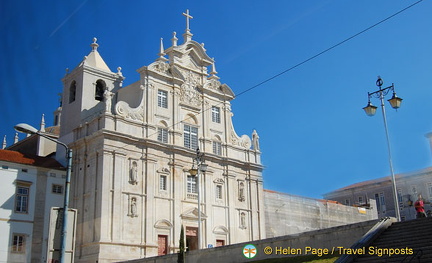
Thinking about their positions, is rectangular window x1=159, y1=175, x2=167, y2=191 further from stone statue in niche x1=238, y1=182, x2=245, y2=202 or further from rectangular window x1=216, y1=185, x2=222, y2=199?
stone statue in niche x1=238, y1=182, x2=245, y2=202

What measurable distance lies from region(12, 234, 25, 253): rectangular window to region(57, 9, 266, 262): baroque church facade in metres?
3.64

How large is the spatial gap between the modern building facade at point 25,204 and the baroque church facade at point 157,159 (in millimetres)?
1984

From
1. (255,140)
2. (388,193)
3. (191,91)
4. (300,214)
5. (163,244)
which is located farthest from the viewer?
(388,193)

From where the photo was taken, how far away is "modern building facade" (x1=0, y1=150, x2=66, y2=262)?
117ft

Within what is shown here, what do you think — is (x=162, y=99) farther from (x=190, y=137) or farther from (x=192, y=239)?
(x=192, y=239)

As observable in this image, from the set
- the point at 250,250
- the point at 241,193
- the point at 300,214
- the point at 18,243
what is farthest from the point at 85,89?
the point at 300,214

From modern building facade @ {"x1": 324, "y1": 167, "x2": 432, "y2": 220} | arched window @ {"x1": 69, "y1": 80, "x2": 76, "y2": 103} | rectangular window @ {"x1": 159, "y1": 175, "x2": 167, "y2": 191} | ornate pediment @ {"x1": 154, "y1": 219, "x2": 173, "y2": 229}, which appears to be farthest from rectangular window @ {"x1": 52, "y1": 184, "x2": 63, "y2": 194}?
modern building facade @ {"x1": 324, "y1": 167, "x2": 432, "y2": 220}

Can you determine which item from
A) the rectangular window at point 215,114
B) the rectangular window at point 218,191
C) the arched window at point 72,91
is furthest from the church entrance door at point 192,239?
the arched window at point 72,91

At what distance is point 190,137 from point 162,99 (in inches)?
156

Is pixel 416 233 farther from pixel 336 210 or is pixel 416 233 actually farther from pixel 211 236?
pixel 336 210

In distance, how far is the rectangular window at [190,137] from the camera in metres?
43.8

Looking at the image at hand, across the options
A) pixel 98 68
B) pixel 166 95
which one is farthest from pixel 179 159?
pixel 98 68

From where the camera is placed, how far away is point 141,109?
4156cm

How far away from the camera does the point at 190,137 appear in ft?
145
